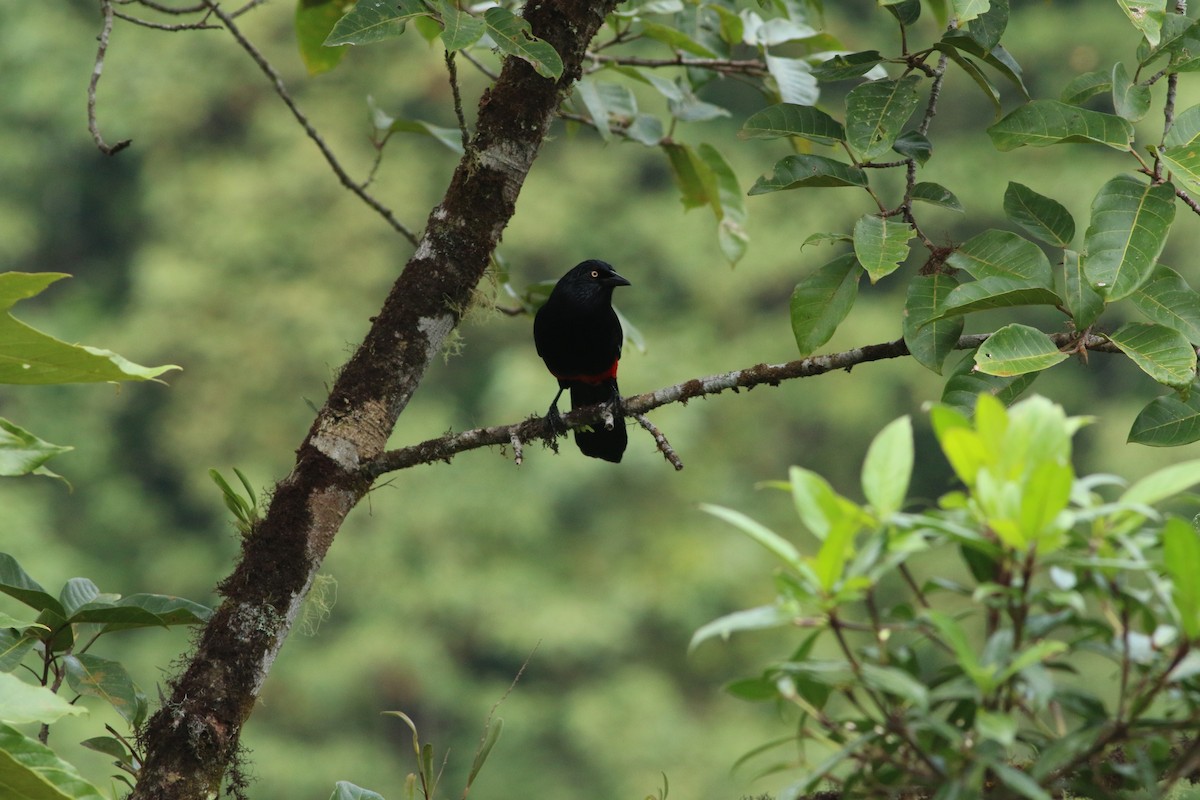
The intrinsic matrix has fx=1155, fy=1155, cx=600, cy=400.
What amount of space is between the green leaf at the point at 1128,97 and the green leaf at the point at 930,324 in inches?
13.4

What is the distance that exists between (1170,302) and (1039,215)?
256 mm

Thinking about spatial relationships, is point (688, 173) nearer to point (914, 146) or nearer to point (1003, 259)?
point (914, 146)

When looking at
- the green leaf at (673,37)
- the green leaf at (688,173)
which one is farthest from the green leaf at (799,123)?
the green leaf at (688,173)

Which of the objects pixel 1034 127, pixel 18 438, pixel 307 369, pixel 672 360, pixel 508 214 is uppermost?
pixel 307 369

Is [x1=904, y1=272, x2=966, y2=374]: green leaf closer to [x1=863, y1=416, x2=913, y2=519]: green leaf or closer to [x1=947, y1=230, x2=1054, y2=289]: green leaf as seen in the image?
[x1=947, y1=230, x2=1054, y2=289]: green leaf

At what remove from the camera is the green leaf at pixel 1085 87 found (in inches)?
74.4

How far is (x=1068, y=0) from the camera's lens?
16141 millimetres

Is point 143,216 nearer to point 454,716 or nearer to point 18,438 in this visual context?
point 454,716

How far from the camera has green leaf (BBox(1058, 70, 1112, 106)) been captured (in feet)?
6.20

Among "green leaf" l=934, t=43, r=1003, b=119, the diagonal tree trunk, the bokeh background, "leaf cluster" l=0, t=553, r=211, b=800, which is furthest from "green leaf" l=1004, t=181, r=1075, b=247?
the bokeh background

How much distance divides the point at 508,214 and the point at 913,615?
140cm

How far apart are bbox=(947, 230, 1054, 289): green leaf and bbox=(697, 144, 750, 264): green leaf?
1351 mm

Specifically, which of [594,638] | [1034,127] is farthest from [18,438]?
[594,638]

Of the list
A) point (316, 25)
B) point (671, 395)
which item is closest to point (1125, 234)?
point (671, 395)
